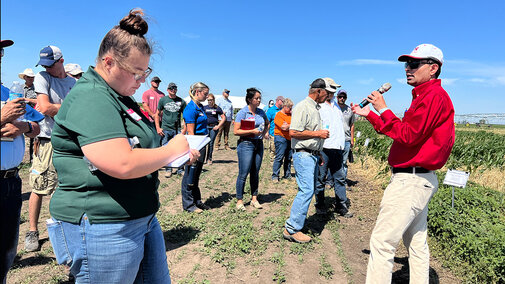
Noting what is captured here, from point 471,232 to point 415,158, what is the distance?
2.17 meters

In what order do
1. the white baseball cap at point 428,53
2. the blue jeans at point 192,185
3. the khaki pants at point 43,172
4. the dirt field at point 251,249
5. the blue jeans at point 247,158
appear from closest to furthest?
the white baseball cap at point 428,53 → the dirt field at point 251,249 → the khaki pants at point 43,172 → the blue jeans at point 192,185 → the blue jeans at point 247,158

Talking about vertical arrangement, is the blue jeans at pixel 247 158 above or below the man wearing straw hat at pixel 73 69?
below

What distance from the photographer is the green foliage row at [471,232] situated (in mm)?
3388

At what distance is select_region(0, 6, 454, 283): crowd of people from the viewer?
138 centimetres

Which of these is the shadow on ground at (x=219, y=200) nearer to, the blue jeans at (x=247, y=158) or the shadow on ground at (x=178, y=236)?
the blue jeans at (x=247, y=158)

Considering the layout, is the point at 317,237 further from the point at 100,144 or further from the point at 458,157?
the point at 458,157

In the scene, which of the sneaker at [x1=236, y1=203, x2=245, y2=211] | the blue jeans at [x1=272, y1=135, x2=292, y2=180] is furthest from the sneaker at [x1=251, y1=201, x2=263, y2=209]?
the blue jeans at [x1=272, y1=135, x2=292, y2=180]

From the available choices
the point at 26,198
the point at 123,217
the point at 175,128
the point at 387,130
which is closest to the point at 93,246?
the point at 123,217

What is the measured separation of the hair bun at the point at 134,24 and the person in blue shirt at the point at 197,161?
389cm

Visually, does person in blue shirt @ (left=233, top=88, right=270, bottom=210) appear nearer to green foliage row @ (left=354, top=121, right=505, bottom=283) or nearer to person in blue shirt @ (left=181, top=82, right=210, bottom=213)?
person in blue shirt @ (left=181, top=82, right=210, bottom=213)

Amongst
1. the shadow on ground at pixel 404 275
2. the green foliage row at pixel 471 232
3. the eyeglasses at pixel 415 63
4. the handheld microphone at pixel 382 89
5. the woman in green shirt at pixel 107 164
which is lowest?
the shadow on ground at pixel 404 275

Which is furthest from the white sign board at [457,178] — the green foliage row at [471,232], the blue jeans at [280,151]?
the blue jeans at [280,151]

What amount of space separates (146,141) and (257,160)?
421 centimetres

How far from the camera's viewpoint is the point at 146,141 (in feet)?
5.00
